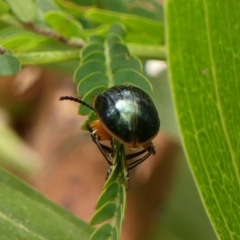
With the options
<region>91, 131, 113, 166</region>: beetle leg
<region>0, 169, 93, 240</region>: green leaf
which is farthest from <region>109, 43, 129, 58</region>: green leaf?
<region>0, 169, 93, 240</region>: green leaf

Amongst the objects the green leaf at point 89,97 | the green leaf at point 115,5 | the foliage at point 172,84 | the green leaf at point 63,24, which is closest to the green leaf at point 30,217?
the foliage at point 172,84

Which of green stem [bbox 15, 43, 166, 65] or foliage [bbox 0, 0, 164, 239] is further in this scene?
green stem [bbox 15, 43, 166, 65]

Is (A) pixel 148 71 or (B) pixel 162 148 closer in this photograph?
(A) pixel 148 71

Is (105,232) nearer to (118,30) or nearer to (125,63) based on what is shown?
(125,63)

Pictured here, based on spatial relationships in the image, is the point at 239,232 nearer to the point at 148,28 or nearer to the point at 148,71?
the point at 148,28

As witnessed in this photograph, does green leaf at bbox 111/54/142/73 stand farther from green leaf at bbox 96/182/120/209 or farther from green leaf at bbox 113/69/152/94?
green leaf at bbox 96/182/120/209

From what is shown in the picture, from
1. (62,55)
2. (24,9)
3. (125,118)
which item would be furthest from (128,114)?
(24,9)

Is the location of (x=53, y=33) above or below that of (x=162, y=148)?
below

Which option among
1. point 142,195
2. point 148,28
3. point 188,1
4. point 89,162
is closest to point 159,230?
point 142,195

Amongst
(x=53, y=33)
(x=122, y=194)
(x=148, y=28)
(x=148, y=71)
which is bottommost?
(x=122, y=194)
